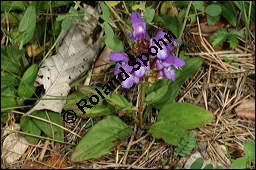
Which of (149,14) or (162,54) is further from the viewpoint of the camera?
(149,14)

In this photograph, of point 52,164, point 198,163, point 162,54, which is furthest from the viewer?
point 52,164

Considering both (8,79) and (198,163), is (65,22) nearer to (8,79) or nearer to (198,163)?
(8,79)

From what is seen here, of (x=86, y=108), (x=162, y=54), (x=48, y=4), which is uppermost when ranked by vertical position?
(x=48, y=4)

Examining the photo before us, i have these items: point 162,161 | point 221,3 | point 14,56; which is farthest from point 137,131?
point 221,3

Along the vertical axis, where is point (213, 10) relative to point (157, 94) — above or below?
above

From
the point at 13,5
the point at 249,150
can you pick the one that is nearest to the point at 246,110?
the point at 249,150

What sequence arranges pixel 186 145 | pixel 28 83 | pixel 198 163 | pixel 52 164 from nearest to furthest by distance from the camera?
pixel 198 163 → pixel 186 145 → pixel 52 164 → pixel 28 83

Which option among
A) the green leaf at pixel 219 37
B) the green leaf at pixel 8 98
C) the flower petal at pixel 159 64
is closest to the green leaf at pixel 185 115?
the flower petal at pixel 159 64
